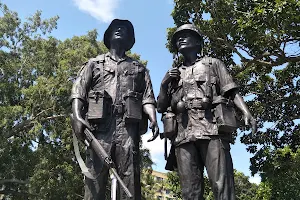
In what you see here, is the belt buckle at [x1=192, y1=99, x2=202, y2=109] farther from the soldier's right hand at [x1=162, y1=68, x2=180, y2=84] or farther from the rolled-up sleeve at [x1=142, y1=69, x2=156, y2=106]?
the rolled-up sleeve at [x1=142, y1=69, x2=156, y2=106]

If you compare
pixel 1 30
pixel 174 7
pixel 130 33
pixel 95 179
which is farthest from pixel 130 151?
pixel 1 30

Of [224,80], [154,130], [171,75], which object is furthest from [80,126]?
[224,80]

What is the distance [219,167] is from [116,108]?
1.50 meters

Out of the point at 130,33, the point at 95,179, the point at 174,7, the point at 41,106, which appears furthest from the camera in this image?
the point at 41,106

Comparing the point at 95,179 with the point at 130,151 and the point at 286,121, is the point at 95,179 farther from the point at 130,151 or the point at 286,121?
the point at 286,121

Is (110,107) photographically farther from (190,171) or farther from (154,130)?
(190,171)

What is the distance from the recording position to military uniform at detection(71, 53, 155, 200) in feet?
15.6

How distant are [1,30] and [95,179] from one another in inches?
752

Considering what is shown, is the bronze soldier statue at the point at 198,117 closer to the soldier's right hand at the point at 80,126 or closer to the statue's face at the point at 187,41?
the statue's face at the point at 187,41

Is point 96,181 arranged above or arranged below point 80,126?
below

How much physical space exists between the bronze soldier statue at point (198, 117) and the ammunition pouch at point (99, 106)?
0.68 metres

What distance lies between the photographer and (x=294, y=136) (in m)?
12.6

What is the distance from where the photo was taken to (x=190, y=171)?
15.6ft

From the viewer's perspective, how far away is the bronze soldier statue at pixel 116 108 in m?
4.78
